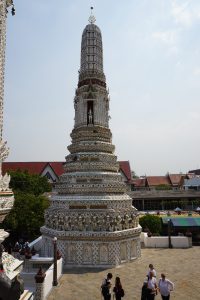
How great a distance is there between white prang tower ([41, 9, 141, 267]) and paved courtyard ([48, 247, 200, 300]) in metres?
1.04

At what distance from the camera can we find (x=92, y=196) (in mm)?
19062

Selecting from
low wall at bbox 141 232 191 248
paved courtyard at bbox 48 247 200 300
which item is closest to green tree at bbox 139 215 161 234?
low wall at bbox 141 232 191 248

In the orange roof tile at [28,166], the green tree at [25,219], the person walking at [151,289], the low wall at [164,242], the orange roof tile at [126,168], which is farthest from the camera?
the orange roof tile at [126,168]

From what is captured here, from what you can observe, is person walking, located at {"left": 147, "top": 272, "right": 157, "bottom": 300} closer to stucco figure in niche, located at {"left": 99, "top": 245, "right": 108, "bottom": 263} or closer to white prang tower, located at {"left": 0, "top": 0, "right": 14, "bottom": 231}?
white prang tower, located at {"left": 0, "top": 0, "right": 14, "bottom": 231}

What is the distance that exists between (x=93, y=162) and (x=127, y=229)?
15.2 feet

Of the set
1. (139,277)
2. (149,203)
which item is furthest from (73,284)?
(149,203)

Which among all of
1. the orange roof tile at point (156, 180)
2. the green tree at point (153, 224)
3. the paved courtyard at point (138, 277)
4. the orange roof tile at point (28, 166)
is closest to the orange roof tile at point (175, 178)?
the orange roof tile at point (156, 180)

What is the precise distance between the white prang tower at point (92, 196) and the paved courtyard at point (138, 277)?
104 centimetres

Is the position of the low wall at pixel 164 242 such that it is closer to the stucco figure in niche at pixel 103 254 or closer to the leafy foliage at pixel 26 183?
the stucco figure in niche at pixel 103 254

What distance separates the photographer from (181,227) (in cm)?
2570

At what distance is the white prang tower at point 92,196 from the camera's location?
17750 millimetres

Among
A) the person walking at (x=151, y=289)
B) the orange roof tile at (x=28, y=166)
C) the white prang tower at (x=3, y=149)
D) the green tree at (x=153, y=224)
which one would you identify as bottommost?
the person walking at (x=151, y=289)

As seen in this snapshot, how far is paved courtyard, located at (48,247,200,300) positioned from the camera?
43.7 ft

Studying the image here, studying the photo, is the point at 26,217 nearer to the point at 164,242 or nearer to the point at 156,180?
the point at 164,242
